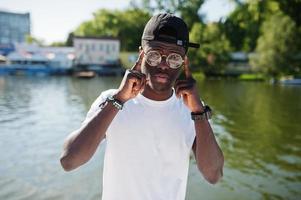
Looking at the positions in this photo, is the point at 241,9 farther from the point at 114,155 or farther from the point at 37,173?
the point at 114,155

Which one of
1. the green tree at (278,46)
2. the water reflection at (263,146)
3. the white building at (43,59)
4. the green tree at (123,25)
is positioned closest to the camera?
the water reflection at (263,146)

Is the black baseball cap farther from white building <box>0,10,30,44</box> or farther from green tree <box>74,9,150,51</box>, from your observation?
white building <box>0,10,30,44</box>

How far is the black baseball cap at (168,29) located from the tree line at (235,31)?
5433 centimetres

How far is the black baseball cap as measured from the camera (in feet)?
7.82

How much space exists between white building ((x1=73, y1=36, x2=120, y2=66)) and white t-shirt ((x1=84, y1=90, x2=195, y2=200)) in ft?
237

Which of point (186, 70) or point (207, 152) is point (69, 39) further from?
point (207, 152)

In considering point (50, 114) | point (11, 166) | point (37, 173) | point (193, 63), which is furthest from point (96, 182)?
point (193, 63)

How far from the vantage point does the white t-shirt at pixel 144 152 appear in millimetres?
2395

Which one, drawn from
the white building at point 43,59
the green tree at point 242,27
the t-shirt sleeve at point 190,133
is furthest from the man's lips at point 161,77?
the white building at point 43,59

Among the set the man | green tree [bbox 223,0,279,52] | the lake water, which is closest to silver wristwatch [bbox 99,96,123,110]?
the man

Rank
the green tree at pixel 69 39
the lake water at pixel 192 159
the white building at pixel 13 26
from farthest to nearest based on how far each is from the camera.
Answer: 1. the white building at pixel 13 26
2. the green tree at pixel 69 39
3. the lake water at pixel 192 159

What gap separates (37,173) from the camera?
9.84 meters

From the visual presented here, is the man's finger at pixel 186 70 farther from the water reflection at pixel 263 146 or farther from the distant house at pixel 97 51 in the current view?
the distant house at pixel 97 51

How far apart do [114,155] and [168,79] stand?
60cm
